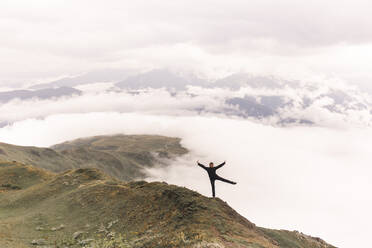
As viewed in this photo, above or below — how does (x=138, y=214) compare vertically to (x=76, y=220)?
above

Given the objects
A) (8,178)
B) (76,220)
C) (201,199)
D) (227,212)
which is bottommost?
(8,178)

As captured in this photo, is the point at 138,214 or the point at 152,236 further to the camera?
the point at 138,214

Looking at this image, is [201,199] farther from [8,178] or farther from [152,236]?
[8,178]

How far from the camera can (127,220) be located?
1227 inches

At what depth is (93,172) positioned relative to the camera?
210ft

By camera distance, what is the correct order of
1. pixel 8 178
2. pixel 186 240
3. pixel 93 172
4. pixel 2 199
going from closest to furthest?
pixel 186 240 → pixel 2 199 → pixel 93 172 → pixel 8 178

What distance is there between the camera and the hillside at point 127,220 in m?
24.2

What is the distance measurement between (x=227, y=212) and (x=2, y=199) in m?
46.4

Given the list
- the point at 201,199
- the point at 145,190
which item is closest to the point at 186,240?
the point at 201,199

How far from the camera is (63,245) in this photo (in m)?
26.4

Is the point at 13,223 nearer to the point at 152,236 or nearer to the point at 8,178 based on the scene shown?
the point at 152,236

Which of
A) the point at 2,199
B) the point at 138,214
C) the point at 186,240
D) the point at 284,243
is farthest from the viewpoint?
the point at 284,243

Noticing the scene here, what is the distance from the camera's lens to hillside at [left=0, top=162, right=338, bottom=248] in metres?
24.2

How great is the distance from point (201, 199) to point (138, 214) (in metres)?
8.42
